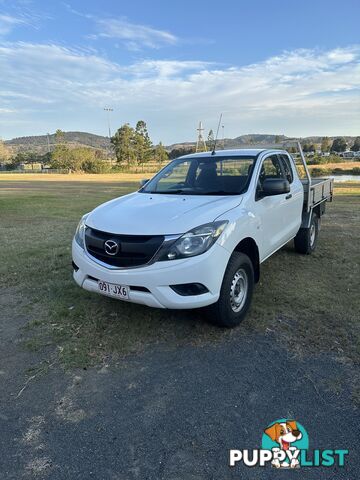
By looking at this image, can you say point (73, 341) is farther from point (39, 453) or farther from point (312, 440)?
point (312, 440)

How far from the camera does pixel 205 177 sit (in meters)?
4.61

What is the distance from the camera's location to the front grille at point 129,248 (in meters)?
3.16

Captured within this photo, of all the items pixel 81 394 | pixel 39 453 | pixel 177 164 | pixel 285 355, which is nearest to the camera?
pixel 39 453

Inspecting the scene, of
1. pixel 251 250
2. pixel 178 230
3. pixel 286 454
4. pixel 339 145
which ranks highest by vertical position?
pixel 339 145

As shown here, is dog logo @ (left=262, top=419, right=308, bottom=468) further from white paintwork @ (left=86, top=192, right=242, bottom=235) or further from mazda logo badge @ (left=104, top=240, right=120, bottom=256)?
mazda logo badge @ (left=104, top=240, right=120, bottom=256)

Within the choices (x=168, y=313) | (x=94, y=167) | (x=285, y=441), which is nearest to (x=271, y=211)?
(x=168, y=313)

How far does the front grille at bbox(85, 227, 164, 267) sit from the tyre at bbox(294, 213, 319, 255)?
380 centimetres

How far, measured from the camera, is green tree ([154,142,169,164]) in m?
89.5

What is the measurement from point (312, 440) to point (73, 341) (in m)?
2.25

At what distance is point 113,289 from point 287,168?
3.55 m

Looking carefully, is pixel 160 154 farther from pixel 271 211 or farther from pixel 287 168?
pixel 271 211

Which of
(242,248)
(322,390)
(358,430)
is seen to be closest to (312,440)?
(358,430)

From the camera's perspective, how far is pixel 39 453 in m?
2.21

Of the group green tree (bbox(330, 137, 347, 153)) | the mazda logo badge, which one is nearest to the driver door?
the mazda logo badge
